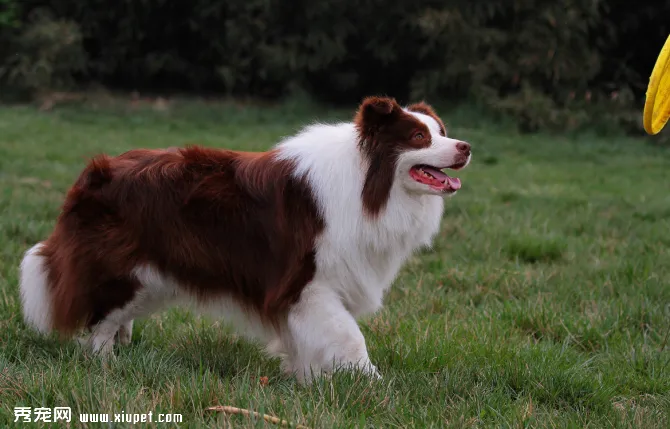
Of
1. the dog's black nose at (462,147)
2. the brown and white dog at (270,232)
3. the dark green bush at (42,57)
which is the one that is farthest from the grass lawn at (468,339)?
the dark green bush at (42,57)

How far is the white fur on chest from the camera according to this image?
A: 11.8 feet

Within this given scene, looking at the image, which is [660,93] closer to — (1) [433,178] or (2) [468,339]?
(1) [433,178]

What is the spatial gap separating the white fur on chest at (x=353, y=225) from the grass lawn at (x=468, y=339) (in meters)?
0.44

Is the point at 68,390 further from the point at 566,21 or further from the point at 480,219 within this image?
the point at 566,21

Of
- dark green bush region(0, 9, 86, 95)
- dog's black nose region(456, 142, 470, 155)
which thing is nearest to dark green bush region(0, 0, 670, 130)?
dark green bush region(0, 9, 86, 95)

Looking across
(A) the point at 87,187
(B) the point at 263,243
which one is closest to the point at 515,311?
(B) the point at 263,243

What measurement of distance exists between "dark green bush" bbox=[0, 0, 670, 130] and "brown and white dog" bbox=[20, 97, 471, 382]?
11431 millimetres

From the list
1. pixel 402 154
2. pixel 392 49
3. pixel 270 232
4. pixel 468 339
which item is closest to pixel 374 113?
pixel 402 154

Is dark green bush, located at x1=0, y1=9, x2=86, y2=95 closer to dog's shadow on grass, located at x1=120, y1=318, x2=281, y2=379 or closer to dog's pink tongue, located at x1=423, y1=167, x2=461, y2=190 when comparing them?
dog's shadow on grass, located at x1=120, y1=318, x2=281, y2=379

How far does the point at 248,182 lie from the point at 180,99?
14179mm

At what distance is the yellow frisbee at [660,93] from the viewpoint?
3053 mm

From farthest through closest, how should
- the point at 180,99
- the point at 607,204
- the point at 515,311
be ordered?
the point at 180,99 < the point at 607,204 < the point at 515,311

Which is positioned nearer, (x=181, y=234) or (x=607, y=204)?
(x=181, y=234)

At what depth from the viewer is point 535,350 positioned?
3.89 m
